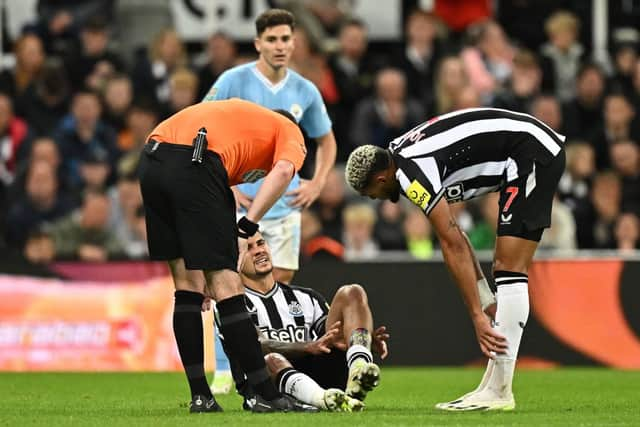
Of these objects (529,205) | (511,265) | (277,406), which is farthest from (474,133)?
(277,406)

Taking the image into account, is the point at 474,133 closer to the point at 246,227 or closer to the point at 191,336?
the point at 246,227

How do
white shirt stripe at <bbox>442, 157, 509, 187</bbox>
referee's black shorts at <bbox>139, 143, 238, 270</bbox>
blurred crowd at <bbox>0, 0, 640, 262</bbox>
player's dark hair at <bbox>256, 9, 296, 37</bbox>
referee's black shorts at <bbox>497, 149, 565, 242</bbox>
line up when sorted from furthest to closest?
blurred crowd at <bbox>0, 0, 640, 262</bbox>, player's dark hair at <bbox>256, 9, 296, 37</bbox>, white shirt stripe at <bbox>442, 157, 509, 187</bbox>, referee's black shorts at <bbox>497, 149, 565, 242</bbox>, referee's black shorts at <bbox>139, 143, 238, 270</bbox>

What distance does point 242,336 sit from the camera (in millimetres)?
8078

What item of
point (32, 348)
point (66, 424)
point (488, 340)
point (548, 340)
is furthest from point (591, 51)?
point (66, 424)

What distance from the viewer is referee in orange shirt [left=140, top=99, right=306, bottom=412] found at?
802cm

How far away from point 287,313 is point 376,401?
3.43ft

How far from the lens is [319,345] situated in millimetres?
8609

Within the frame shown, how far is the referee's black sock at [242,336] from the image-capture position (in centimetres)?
807

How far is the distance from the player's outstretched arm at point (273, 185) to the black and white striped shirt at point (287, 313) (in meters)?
0.91

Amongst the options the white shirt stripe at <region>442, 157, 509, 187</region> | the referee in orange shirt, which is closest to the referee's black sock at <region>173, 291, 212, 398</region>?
Result: the referee in orange shirt

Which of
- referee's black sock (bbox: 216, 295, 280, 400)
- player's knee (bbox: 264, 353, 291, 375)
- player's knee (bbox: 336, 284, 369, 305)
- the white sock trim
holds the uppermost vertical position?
player's knee (bbox: 336, 284, 369, 305)

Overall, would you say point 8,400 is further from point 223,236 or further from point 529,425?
point 529,425

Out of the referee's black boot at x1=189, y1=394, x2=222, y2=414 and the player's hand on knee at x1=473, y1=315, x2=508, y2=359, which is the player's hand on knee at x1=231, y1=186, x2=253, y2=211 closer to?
the referee's black boot at x1=189, y1=394, x2=222, y2=414

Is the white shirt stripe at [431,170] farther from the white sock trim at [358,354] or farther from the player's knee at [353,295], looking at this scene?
the white sock trim at [358,354]
